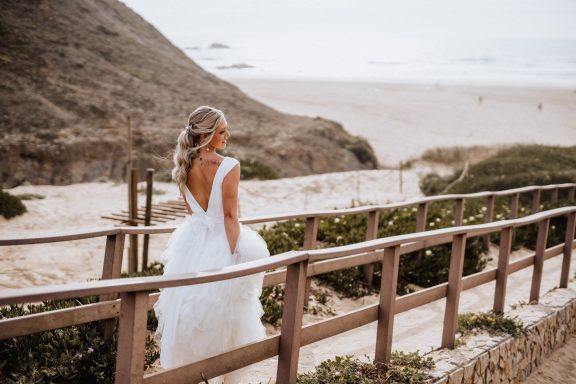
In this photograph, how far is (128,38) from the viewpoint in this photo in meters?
23.2

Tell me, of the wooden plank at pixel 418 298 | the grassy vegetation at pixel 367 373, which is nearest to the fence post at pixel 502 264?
the wooden plank at pixel 418 298

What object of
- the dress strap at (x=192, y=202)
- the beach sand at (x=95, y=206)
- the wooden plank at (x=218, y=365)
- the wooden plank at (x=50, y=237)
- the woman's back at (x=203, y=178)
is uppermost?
the woman's back at (x=203, y=178)

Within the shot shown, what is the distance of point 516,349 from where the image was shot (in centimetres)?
568

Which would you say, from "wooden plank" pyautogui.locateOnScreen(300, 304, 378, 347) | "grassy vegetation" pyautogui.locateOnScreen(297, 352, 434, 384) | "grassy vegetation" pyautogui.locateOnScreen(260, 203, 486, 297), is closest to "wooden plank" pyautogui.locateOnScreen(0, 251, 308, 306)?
"wooden plank" pyautogui.locateOnScreen(300, 304, 378, 347)

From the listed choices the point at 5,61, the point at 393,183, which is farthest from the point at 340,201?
the point at 5,61

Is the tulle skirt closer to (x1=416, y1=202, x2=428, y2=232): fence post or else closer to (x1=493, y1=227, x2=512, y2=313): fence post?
(x1=493, y1=227, x2=512, y2=313): fence post

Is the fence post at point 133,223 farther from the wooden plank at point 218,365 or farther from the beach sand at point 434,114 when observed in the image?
the beach sand at point 434,114

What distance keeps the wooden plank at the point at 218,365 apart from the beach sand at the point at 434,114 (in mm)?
22132

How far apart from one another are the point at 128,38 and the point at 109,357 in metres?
20.6

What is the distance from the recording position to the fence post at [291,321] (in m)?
3.53

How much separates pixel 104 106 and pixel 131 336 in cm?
1648

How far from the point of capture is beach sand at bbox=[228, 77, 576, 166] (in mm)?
33094

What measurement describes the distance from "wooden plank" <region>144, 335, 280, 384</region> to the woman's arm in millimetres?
619

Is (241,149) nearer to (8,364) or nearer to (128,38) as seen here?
(128,38)
